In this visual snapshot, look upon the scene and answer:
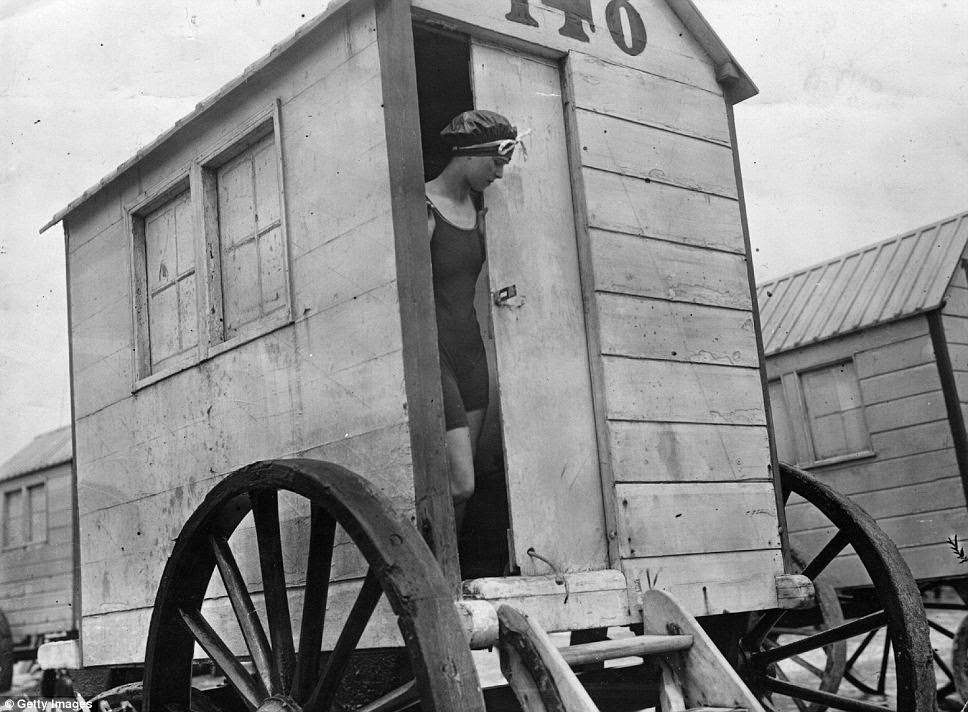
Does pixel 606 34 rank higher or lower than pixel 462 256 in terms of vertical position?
higher

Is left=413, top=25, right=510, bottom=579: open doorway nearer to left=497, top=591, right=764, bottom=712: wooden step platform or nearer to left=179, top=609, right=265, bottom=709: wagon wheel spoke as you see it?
left=497, top=591, right=764, bottom=712: wooden step platform

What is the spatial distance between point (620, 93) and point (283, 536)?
7.33ft

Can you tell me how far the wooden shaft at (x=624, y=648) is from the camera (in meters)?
3.23

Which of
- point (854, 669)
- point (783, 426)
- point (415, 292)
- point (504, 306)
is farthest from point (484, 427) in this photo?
point (854, 669)

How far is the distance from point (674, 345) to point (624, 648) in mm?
1284

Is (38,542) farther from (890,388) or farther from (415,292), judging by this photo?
(415,292)

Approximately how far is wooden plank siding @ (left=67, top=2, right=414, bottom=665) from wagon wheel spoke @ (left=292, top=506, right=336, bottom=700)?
251 mm

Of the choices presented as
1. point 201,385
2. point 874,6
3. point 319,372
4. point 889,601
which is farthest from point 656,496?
point 874,6

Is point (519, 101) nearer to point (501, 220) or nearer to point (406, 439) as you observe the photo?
point (501, 220)

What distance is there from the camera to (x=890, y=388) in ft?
27.5

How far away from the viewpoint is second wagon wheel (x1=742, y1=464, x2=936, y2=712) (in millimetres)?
3684

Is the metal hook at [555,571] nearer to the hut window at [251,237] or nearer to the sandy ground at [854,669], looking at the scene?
the hut window at [251,237]

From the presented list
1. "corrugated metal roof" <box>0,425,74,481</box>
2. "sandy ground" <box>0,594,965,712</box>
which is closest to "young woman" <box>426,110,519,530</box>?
"sandy ground" <box>0,594,965,712</box>

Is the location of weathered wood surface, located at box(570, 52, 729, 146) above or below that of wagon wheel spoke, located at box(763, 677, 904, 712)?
above
